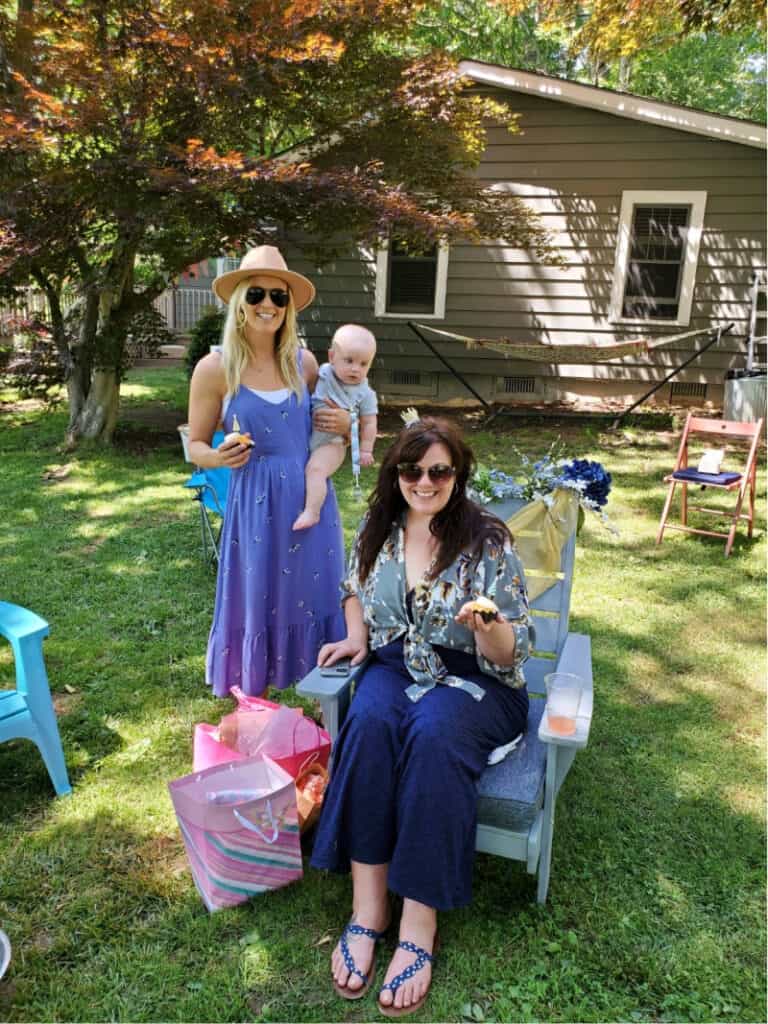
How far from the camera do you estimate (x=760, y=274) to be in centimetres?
868

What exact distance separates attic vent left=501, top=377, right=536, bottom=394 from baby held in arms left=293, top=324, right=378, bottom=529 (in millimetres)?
7738

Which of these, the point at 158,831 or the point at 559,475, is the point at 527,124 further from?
the point at 158,831

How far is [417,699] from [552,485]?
114 cm

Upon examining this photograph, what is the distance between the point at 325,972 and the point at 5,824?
4.03 feet

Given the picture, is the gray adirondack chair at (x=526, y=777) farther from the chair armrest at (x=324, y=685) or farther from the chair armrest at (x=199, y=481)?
the chair armrest at (x=199, y=481)

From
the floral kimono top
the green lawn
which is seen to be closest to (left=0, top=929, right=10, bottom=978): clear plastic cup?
the green lawn

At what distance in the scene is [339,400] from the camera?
254cm

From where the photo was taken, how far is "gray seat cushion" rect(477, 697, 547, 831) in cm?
204

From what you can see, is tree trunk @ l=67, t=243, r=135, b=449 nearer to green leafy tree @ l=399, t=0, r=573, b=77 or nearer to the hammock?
the hammock

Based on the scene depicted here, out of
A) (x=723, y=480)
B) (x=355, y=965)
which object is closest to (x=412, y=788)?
(x=355, y=965)

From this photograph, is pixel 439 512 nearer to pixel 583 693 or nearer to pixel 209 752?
pixel 583 693

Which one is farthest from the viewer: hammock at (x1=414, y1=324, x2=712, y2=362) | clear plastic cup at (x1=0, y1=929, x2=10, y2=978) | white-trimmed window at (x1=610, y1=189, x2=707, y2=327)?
white-trimmed window at (x1=610, y1=189, x2=707, y2=327)

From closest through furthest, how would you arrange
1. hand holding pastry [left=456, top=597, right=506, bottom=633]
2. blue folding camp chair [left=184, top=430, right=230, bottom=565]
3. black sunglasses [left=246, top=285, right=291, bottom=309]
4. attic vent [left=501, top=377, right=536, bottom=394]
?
hand holding pastry [left=456, top=597, right=506, bottom=633] → black sunglasses [left=246, top=285, right=291, bottom=309] → blue folding camp chair [left=184, top=430, right=230, bottom=565] → attic vent [left=501, top=377, right=536, bottom=394]

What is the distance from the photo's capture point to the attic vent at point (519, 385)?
10.0 metres
